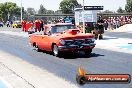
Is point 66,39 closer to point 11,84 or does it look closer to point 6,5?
point 11,84

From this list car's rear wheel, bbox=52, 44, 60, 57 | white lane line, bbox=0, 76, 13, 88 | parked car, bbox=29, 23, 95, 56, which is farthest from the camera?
car's rear wheel, bbox=52, 44, 60, 57

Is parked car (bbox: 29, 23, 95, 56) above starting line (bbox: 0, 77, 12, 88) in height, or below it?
above

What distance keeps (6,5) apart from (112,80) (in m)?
133

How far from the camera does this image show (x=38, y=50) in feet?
70.0

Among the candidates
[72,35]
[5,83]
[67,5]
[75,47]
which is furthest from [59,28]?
[67,5]

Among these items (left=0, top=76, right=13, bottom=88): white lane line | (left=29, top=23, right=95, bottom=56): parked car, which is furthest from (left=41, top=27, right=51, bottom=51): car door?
(left=0, top=76, right=13, bottom=88): white lane line

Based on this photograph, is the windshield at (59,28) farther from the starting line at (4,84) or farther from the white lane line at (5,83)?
the starting line at (4,84)

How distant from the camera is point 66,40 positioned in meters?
17.4

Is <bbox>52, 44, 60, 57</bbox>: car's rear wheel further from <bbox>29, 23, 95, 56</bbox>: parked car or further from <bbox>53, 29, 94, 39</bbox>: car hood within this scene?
<bbox>53, 29, 94, 39</bbox>: car hood

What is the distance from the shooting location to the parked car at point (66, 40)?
685 inches

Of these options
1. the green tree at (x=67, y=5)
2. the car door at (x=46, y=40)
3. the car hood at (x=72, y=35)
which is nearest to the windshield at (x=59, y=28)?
the car door at (x=46, y=40)

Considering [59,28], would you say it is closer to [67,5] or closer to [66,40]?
[66,40]

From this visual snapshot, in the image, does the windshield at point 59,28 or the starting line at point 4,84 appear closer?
the starting line at point 4,84

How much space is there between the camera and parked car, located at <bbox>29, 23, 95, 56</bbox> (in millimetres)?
17391
